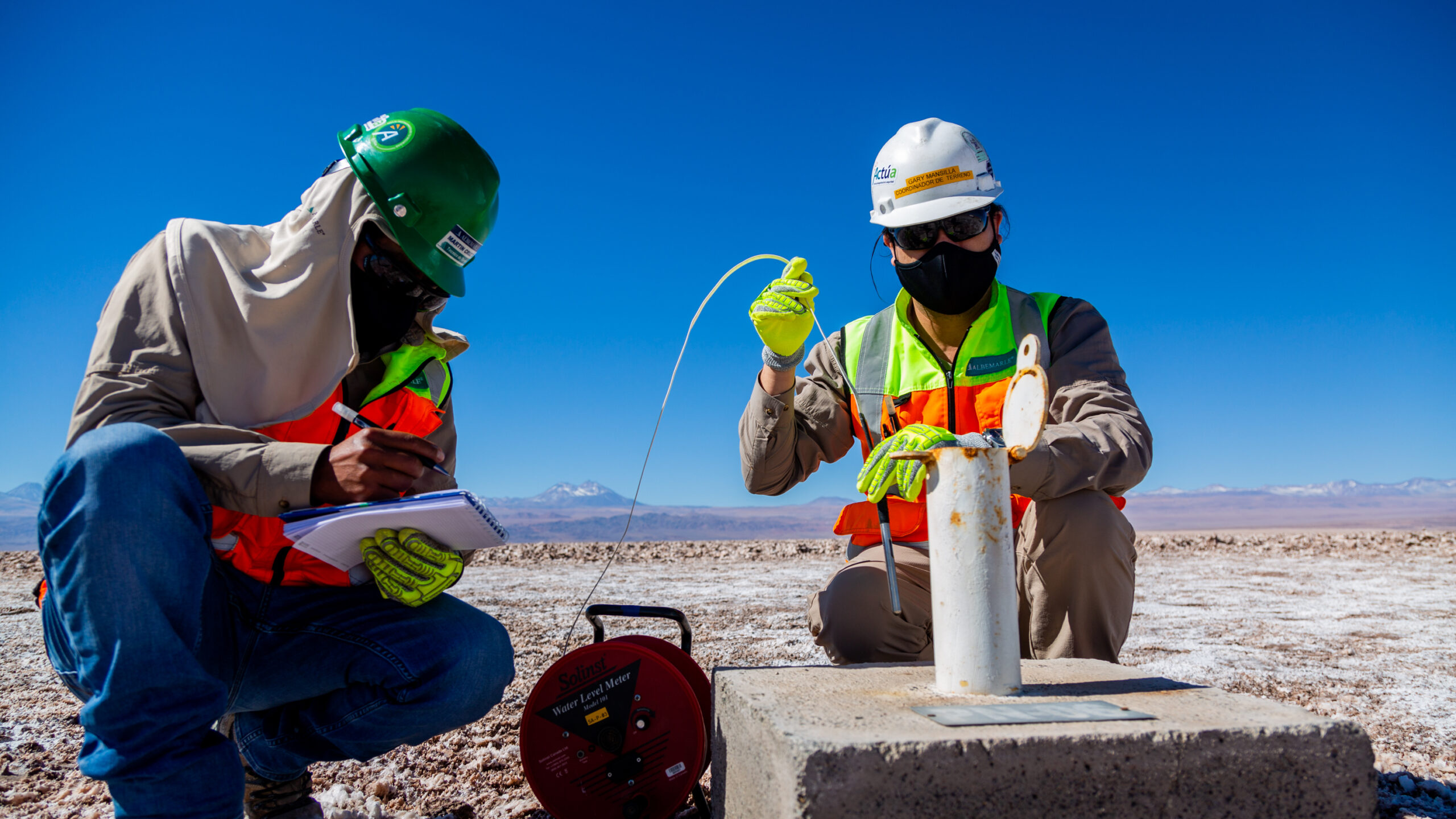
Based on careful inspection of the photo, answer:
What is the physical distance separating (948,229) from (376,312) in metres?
1.79

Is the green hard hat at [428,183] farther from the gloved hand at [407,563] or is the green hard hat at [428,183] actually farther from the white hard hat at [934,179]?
the white hard hat at [934,179]

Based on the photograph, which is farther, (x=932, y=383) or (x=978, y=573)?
(x=932, y=383)

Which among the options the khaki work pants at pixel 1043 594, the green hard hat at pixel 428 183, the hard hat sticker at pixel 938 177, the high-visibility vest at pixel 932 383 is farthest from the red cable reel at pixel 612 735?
the hard hat sticker at pixel 938 177

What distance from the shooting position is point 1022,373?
1.83 m

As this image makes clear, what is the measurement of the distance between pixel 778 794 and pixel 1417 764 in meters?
2.45

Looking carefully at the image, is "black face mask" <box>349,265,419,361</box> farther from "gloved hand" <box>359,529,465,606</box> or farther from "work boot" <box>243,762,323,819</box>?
"work boot" <box>243,762,323,819</box>

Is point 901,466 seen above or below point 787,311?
below

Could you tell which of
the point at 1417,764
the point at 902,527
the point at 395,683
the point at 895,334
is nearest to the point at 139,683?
the point at 395,683

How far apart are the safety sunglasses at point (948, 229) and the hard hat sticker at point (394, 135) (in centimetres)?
154

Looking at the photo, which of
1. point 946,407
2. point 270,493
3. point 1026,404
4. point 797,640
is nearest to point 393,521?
point 270,493

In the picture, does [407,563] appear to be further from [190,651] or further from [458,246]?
[458,246]

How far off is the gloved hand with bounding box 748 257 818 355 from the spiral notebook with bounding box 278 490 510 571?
40.3 inches

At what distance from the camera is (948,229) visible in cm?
281

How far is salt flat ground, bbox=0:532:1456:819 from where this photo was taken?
8.25 feet
